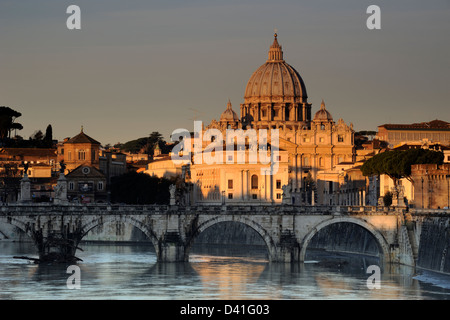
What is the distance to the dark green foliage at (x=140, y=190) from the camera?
140 m

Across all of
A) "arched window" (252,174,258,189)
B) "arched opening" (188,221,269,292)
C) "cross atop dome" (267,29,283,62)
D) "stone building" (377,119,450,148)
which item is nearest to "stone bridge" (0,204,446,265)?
"arched opening" (188,221,269,292)

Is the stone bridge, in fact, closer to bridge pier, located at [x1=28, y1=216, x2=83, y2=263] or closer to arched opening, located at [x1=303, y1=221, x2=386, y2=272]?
bridge pier, located at [x1=28, y1=216, x2=83, y2=263]

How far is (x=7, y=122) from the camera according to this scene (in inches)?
6757

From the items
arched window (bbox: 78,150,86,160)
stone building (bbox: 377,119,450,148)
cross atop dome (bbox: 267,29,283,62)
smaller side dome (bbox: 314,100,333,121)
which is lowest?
arched window (bbox: 78,150,86,160)

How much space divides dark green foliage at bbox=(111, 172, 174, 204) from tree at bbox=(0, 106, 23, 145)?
27658 millimetres

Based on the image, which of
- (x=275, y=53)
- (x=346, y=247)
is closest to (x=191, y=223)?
(x=346, y=247)

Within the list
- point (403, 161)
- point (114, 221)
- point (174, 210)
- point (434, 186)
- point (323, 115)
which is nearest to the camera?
point (114, 221)

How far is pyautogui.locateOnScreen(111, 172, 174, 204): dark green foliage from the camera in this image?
13988 centimetres

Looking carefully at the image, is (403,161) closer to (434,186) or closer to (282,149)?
(434,186)

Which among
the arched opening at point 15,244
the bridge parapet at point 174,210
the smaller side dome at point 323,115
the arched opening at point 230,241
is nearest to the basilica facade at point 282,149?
Result: the smaller side dome at point 323,115

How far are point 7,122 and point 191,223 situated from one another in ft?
286

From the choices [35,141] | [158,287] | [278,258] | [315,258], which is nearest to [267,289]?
[158,287]

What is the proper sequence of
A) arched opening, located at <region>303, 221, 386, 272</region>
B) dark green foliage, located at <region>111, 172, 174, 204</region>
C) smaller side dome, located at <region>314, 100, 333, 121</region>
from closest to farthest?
1. arched opening, located at <region>303, 221, 386, 272</region>
2. dark green foliage, located at <region>111, 172, 174, 204</region>
3. smaller side dome, located at <region>314, 100, 333, 121</region>

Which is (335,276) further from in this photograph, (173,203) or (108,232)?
(108,232)
